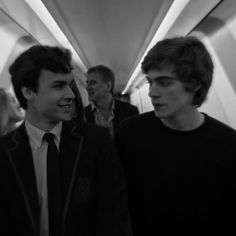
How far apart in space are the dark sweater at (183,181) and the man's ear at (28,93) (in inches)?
23.0

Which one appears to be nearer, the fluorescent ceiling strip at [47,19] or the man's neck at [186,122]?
the man's neck at [186,122]

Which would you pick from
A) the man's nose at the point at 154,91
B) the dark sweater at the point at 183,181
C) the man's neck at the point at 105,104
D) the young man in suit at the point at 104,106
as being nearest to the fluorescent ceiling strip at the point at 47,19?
the young man in suit at the point at 104,106

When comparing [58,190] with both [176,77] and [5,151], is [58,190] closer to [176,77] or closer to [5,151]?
[5,151]

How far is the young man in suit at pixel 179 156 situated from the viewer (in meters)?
1.65

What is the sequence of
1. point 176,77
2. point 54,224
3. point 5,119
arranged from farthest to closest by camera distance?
point 5,119 < point 176,77 < point 54,224

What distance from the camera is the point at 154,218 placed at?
5.49 ft

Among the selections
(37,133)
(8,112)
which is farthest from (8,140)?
(8,112)

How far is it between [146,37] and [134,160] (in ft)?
11.4

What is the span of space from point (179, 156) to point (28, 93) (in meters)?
0.84

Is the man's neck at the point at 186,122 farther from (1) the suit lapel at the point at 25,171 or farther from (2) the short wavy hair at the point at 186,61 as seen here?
(1) the suit lapel at the point at 25,171

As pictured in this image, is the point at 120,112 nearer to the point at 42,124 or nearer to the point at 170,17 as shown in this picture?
the point at 170,17

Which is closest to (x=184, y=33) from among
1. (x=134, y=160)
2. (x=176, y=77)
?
(x=176, y=77)

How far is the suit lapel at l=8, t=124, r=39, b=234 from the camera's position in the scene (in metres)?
1.36

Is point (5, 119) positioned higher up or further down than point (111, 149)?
higher up
